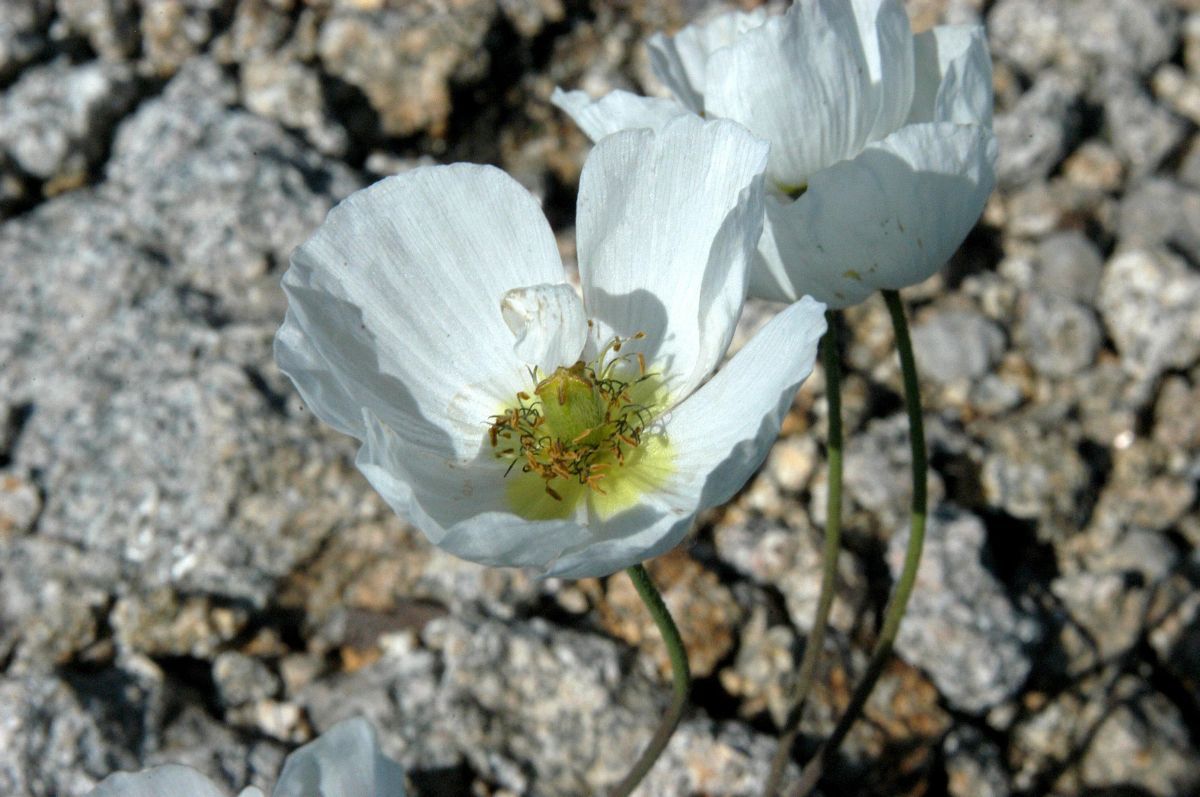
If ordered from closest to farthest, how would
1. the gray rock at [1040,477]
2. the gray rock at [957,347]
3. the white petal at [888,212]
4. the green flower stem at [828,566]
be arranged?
1. the white petal at [888,212]
2. the green flower stem at [828,566]
3. the gray rock at [1040,477]
4. the gray rock at [957,347]

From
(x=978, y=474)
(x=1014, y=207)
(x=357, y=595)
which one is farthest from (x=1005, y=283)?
(x=357, y=595)

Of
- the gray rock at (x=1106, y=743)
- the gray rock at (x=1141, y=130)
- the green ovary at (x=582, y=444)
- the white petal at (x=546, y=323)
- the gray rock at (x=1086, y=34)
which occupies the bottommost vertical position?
the gray rock at (x=1106, y=743)

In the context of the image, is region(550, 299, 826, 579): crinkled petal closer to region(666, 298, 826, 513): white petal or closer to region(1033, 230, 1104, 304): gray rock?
region(666, 298, 826, 513): white petal

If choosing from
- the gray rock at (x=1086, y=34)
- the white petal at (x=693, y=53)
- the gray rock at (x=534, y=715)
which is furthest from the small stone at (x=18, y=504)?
the gray rock at (x=1086, y=34)

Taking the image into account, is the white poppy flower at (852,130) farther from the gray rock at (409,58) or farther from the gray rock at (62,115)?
the gray rock at (62,115)

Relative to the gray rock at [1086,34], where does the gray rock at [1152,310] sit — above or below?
below
